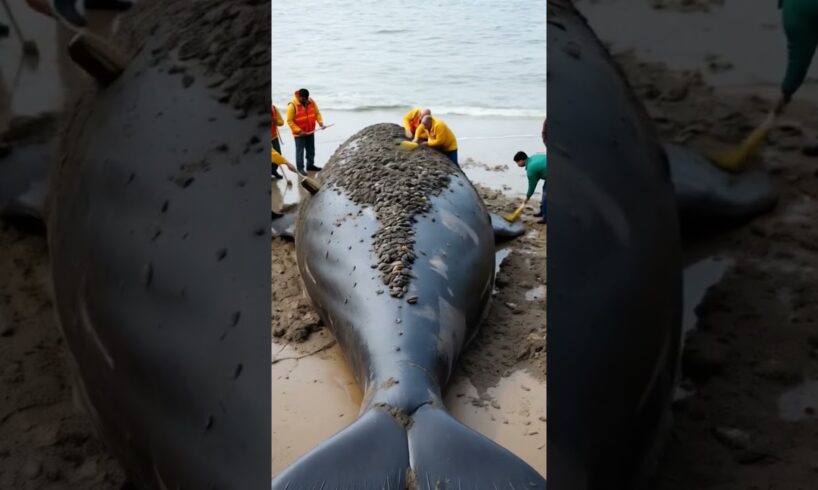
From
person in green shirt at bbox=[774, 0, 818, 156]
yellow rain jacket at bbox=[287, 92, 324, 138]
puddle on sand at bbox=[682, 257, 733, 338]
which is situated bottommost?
yellow rain jacket at bbox=[287, 92, 324, 138]

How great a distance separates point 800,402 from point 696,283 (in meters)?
0.14

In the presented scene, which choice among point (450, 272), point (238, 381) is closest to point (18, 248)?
point (238, 381)

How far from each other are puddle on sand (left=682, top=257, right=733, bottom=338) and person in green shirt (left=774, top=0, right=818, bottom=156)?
0.57 ft

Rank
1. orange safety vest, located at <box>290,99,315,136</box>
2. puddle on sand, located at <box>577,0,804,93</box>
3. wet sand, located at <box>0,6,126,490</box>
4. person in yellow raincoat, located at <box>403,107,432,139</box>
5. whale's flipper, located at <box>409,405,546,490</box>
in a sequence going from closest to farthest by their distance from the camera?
1. puddle on sand, located at <box>577,0,804,93</box>
2. wet sand, located at <box>0,6,126,490</box>
3. whale's flipper, located at <box>409,405,546,490</box>
4. person in yellow raincoat, located at <box>403,107,432,139</box>
5. orange safety vest, located at <box>290,99,315,136</box>

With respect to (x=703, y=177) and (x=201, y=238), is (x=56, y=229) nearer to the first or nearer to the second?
(x=201, y=238)

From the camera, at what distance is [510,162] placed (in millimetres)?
6066

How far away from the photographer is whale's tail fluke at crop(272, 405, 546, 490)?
1.20 meters

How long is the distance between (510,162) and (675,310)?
5.52 metres

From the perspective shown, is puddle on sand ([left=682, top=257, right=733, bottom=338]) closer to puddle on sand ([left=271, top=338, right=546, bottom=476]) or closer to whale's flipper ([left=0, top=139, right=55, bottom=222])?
whale's flipper ([left=0, top=139, right=55, bottom=222])

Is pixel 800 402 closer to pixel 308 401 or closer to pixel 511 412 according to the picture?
pixel 511 412

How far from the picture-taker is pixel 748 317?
65cm

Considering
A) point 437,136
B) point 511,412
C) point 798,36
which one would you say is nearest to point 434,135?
point 437,136

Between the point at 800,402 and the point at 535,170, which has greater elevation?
the point at 800,402

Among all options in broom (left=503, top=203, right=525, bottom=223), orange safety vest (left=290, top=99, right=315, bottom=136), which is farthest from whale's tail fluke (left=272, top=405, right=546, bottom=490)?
orange safety vest (left=290, top=99, right=315, bottom=136)
